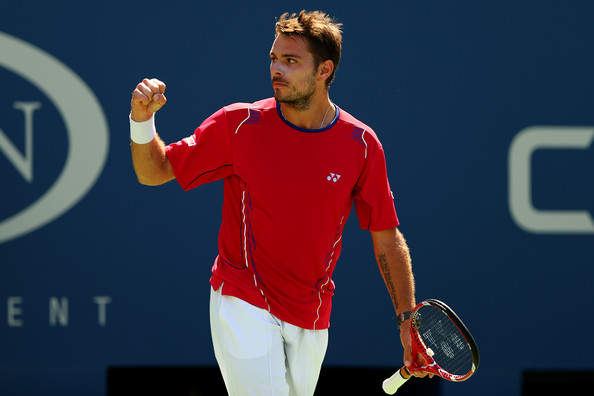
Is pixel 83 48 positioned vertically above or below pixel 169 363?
above

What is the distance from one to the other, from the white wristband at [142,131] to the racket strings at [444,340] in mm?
1168

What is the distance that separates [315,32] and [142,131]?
0.72m

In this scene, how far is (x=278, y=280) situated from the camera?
3.40 metres

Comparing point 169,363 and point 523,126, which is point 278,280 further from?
point 523,126

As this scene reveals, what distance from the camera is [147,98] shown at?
3135mm

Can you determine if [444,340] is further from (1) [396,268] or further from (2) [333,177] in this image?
(2) [333,177]

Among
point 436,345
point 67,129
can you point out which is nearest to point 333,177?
point 436,345

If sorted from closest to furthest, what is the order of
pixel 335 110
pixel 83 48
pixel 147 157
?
pixel 147 157, pixel 335 110, pixel 83 48

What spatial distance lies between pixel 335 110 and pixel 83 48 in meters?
2.02

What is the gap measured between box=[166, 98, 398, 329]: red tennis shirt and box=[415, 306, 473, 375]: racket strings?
0.43 meters

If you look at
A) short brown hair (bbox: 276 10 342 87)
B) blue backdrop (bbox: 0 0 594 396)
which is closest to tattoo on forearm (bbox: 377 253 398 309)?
short brown hair (bbox: 276 10 342 87)

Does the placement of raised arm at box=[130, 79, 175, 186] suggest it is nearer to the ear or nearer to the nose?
the nose

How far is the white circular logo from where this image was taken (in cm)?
504

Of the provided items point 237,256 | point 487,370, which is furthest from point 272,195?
point 487,370
